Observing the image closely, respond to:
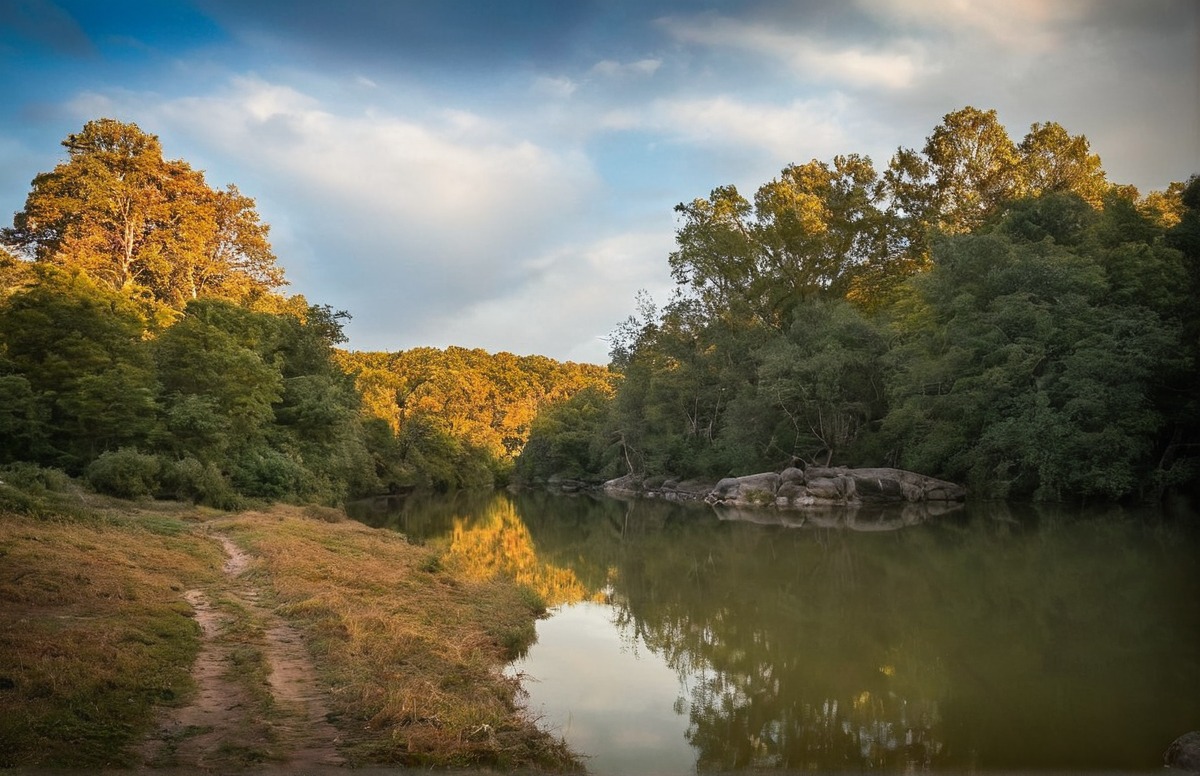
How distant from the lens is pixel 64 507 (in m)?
14.9

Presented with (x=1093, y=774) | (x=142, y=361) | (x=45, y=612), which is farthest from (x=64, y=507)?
(x=1093, y=774)

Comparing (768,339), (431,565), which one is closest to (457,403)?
(768,339)

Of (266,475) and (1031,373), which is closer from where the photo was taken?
(266,475)

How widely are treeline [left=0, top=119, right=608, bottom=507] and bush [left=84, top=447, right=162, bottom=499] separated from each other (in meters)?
0.04

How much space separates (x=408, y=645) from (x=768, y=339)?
41.5 meters

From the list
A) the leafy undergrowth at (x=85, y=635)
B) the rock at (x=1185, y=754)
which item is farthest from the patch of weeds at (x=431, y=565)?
the rock at (x=1185, y=754)

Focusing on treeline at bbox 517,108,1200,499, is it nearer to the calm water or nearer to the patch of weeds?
the calm water

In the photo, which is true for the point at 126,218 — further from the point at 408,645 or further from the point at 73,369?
the point at 408,645

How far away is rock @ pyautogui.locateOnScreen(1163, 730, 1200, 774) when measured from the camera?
20.5ft

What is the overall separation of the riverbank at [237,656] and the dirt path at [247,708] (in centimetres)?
2

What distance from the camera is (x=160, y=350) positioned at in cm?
2745

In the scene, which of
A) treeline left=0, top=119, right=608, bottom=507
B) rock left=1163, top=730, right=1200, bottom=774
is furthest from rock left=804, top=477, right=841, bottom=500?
rock left=1163, top=730, right=1200, bottom=774

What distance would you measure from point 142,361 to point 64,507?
1124 centimetres

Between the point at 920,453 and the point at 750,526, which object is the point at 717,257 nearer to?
the point at 920,453
